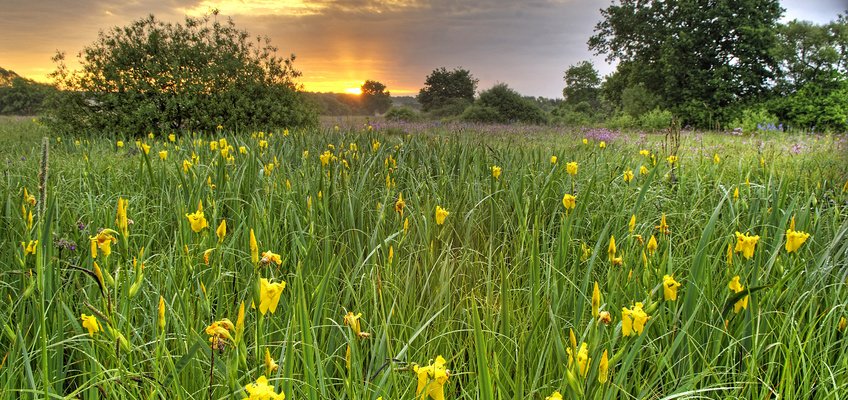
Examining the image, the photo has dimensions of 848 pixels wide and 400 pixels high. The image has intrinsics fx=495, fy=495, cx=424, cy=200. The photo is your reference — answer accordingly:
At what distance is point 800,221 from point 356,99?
37.3 m

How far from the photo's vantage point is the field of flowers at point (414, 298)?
112cm

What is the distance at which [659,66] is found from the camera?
25516 mm

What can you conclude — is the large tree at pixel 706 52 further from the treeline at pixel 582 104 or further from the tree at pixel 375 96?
the tree at pixel 375 96

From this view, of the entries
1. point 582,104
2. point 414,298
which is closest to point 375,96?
point 582,104

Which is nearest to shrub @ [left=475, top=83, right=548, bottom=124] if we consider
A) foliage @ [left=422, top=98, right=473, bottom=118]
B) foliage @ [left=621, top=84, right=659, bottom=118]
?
foliage @ [left=422, top=98, right=473, bottom=118]

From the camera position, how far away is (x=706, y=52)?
24.7m

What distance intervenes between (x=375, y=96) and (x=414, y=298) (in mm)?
40217

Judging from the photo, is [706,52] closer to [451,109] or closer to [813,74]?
[813,74]

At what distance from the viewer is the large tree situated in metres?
23.8

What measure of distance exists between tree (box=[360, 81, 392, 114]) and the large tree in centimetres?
2032

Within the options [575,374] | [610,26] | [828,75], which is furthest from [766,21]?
[575,374]

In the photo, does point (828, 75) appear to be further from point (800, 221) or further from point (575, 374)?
point (575, 374)

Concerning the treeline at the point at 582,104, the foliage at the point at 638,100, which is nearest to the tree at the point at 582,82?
the treeline at the point at 582,104


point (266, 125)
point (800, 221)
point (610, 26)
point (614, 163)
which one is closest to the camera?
point (800, 221)
